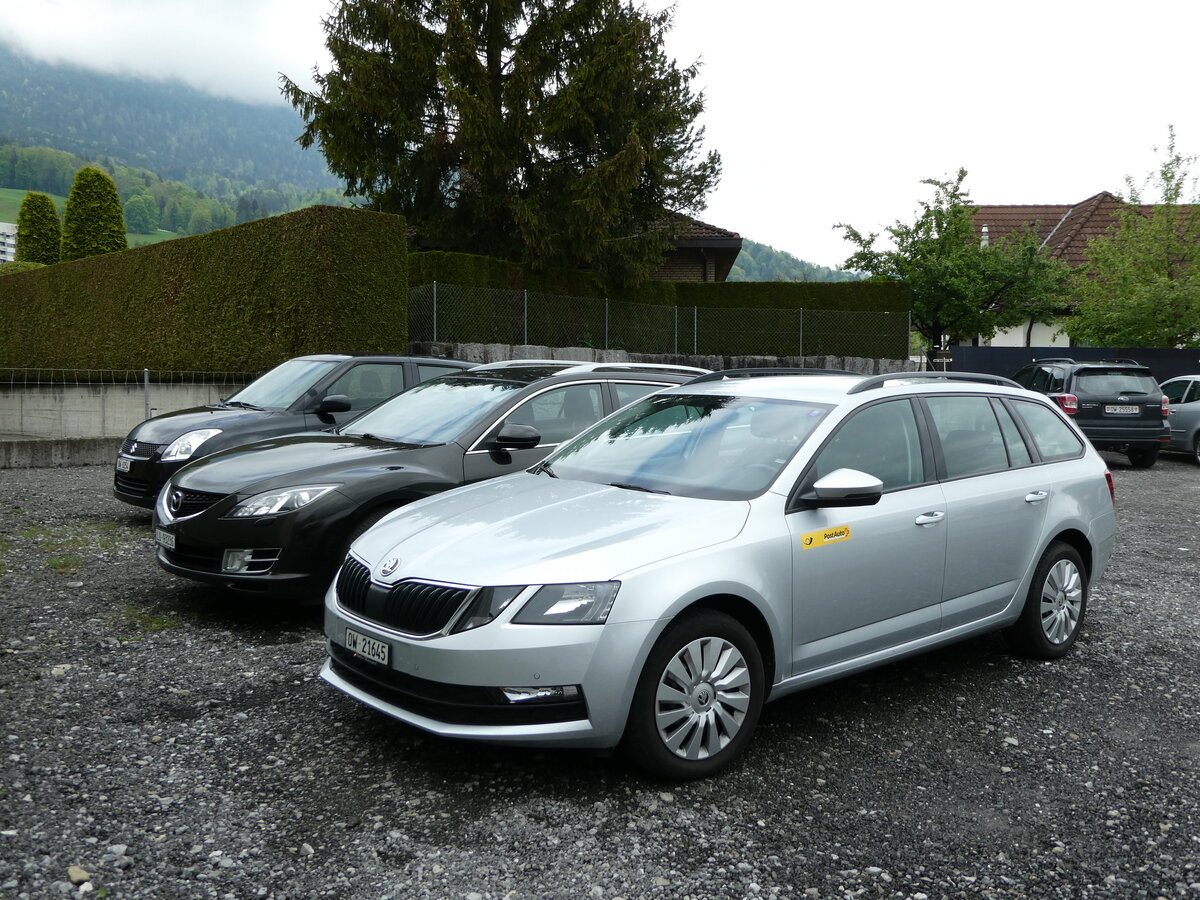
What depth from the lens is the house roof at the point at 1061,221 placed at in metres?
39.5

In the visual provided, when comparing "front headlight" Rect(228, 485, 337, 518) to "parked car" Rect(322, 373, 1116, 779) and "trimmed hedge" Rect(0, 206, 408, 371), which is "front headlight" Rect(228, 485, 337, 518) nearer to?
"parked car" Rect(322, 373, 1116, 779)

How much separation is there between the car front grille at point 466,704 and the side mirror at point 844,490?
4.41 ft

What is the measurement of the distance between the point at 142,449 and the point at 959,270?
25.6 metres

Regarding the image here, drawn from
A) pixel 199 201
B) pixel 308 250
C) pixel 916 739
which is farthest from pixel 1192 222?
pixel 199 201

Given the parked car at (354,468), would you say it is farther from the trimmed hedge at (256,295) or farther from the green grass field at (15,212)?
the green grass field at (15,212)

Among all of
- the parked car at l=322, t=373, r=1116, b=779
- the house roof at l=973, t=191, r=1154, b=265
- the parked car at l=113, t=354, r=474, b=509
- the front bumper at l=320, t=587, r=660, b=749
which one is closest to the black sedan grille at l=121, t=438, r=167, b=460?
the parked car at l=113, t=354, r=474, b=509

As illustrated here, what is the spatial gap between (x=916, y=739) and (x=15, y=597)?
5.56 metres

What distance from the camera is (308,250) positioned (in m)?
15.4

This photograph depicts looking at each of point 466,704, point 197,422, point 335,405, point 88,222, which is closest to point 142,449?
point 197,422

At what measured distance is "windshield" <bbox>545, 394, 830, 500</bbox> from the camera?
170 inches

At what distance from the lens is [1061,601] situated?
17.9 feet

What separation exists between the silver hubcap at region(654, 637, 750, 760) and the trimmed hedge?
12390 mm

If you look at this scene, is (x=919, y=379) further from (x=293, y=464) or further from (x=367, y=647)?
(x=293, y=464)

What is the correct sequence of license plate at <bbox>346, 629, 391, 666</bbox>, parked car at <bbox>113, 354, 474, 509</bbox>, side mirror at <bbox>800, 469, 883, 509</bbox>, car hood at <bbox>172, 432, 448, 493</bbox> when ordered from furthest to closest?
parked car at <bbox>113, 354, 474, 509</bbox>, car hood at <bbox>172, 432, 448, 493</bbox>, side mirror at <bbox>800, 469, 883, 509</bbox>, license plate at <bbox>346, 629, 391, 666</bbox>
